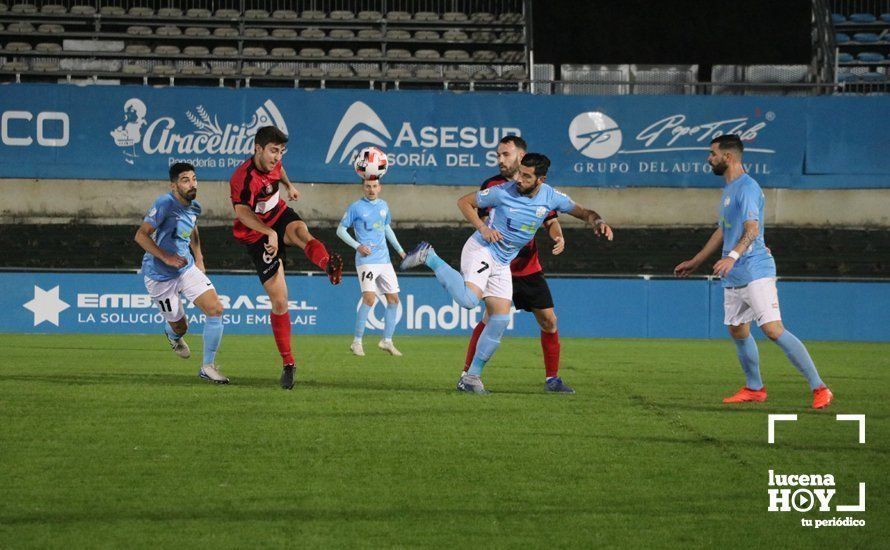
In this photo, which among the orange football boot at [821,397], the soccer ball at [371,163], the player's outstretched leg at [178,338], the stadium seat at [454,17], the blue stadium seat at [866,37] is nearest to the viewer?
the orange football boot at [821,397]

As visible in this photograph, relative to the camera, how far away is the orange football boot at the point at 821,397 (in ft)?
29.5

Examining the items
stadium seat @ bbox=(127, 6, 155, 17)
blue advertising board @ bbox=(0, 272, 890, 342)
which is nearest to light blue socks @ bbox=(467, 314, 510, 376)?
blue advertising board @ bbox=(0, 272, 890, 342)

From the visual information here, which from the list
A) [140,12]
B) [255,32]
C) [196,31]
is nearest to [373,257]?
[255,32]


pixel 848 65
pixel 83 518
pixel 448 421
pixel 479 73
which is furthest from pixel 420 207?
pixel 83 518

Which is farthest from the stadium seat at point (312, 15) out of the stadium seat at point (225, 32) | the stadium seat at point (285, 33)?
the stadium seat at point (225, 32)

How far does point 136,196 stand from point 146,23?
4764 mm

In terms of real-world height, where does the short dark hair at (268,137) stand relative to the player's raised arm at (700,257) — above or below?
above

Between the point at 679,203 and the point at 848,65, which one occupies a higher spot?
the point at 848,65

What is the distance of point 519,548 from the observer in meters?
4.41

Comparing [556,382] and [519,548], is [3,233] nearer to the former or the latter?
[556,382]

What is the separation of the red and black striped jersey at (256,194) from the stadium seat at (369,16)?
19.6 m

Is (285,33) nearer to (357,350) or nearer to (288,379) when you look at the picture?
(357,350)

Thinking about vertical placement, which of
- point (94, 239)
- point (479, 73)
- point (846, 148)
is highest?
point (479, 73)

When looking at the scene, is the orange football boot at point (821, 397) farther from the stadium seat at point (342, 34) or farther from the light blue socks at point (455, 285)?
the stadium seat at point (342, 34)
